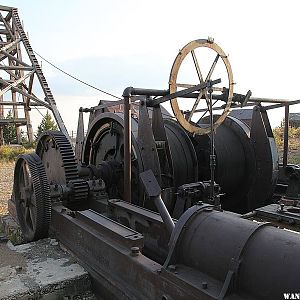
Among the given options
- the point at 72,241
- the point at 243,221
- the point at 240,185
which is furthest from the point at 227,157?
the point at 243,221

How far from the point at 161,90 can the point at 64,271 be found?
207 centimetres

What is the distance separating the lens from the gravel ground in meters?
7.01

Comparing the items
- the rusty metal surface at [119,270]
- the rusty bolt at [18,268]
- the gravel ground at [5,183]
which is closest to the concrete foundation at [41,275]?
the rusty bolt at [18,268]

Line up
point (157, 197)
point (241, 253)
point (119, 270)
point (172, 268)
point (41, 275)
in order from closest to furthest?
point (241, 253)
point (172, 268)
point (157, 197)
point (119, 270)
point (41, 275)

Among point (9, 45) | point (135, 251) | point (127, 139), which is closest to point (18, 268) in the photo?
point (135, 251)

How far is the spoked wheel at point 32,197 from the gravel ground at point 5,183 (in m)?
1.93

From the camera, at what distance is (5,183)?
916cm

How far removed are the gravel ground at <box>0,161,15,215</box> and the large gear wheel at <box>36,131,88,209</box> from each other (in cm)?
218

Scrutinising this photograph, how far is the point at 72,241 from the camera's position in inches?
138

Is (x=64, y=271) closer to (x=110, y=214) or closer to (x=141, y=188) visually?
(x=110, y=214)

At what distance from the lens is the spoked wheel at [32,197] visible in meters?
3.84

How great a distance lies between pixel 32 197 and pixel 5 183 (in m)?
5.52

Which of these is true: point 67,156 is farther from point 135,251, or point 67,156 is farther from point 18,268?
point 135,251

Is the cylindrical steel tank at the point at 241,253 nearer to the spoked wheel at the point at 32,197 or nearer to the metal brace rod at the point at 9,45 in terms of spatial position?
the spoked wheel at the point at 32,197
